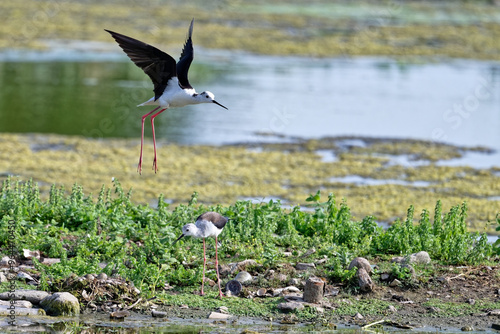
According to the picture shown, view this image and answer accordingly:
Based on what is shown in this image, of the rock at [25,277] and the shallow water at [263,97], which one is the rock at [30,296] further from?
the shallow water at [263,97]

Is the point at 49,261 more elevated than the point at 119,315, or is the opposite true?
the point at 49,261

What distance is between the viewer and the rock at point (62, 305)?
7348 mm

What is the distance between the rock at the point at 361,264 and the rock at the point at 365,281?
0.19 meters

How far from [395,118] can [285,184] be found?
10.3 m

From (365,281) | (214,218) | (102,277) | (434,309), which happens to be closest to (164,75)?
(214,218)

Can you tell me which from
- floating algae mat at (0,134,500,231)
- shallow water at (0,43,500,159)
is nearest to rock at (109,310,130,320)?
floating algae mat at (0,134,500,231)

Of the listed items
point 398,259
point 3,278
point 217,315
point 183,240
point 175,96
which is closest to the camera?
point 217,315

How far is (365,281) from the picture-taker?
26.5 ft

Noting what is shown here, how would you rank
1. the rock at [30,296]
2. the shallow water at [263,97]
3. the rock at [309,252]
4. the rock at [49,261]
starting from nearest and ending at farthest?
the rock at [30,296] → the rock at [49,261] → the rock at [309,252] → the shallow water at [263,97]

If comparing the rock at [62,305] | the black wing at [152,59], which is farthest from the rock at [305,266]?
the rock at [62,305]

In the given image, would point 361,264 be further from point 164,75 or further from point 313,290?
point 164,75

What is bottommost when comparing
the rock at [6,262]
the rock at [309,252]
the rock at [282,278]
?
the rock at [6,262]

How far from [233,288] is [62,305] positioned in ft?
5.62

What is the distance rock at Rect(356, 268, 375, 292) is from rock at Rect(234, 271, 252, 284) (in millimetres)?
1132
